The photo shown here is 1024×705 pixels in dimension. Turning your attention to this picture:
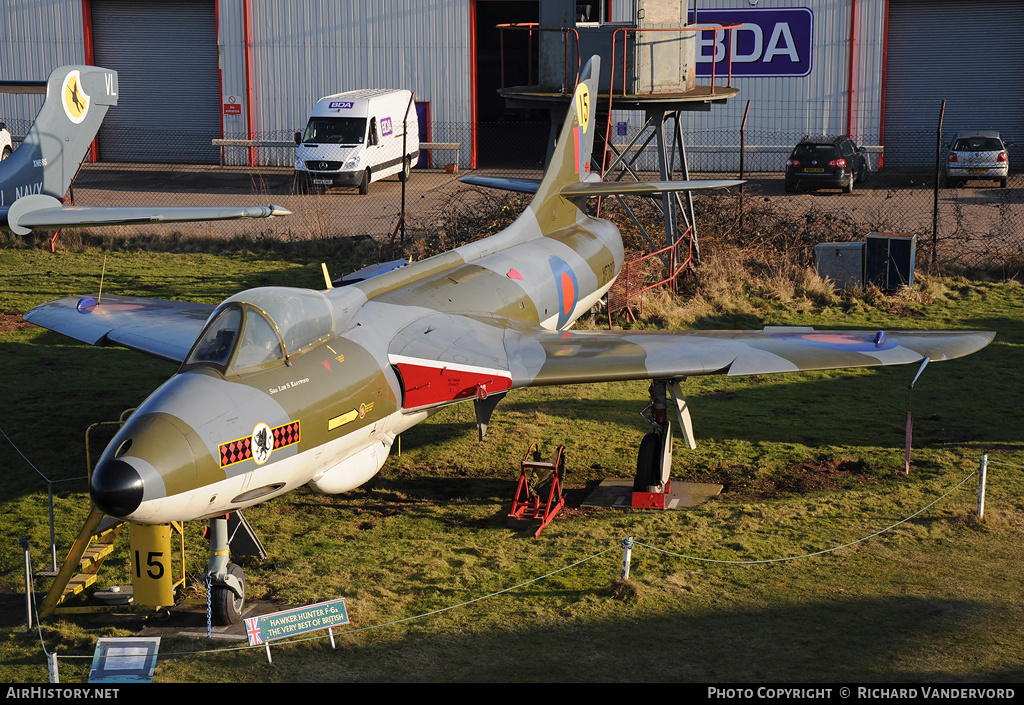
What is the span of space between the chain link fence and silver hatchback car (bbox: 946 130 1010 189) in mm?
529

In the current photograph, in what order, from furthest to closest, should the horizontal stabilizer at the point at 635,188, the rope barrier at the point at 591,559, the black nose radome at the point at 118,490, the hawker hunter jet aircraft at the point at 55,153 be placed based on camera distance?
the hawker hunter jet aircraft at the point at 55,153 < the horizontal stabilizer at the point at 635,188 < the rope barrier at the point at 591,559 < the black nose radome at the point at 118,490

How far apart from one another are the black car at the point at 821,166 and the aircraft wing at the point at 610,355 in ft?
83.7

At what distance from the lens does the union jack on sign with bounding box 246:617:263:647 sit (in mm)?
9086

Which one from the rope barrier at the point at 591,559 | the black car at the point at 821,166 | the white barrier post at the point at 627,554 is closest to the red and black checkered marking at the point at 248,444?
the rope barrier at the point at 591,559

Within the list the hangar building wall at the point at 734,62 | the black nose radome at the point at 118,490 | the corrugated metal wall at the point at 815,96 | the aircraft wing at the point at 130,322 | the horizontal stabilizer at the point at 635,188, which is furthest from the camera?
the hangar building wall at the point at 734,62

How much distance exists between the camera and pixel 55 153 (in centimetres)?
2081

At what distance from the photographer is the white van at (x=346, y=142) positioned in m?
36.6

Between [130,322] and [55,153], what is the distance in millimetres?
8851

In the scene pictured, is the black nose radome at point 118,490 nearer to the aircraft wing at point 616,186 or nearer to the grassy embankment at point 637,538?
the grassy embankment at point 637,538

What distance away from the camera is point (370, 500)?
13.1m

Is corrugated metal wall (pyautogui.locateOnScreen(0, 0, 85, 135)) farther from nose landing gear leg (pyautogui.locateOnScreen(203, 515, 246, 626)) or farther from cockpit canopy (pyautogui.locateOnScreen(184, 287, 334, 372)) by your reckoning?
nose landing gear leg (pyautogui.locateOnScreen(203, 515, 246, 626))

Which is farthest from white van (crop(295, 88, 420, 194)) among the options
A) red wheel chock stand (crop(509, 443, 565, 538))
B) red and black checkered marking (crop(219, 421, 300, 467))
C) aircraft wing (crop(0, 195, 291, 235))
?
red and black checkered marking (crop(219, 421, 300, 467))

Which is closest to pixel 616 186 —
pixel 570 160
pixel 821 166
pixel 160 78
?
pixel 570 160

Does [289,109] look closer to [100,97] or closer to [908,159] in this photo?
[100,97]
